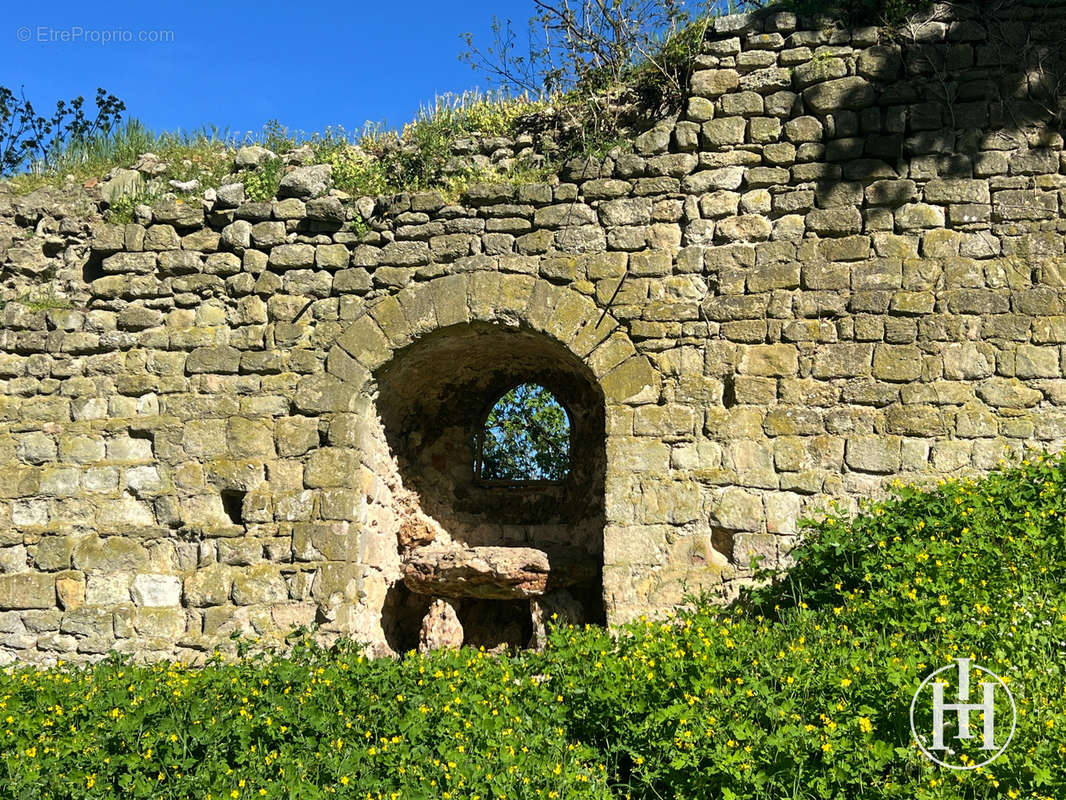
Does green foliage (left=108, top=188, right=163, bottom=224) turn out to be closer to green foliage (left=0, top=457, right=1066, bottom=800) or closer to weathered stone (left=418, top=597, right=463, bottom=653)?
green foliage (left=0, top=457, right=1066, bottom=800)

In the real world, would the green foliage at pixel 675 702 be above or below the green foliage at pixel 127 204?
below

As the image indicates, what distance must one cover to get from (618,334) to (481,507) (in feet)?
8.38

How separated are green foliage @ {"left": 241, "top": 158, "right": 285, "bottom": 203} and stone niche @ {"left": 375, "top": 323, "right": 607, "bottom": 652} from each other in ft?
5.32

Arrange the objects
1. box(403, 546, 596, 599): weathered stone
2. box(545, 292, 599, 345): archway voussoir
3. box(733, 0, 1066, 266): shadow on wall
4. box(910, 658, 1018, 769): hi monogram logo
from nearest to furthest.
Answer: box(910, 658, 1018, 769): hi monogram logo → box(733, 0, 1066, 266): shadow on wall → box(545, 292, 599, 345): archway voussoir → box(403, 546, 596, 599): weathered stone

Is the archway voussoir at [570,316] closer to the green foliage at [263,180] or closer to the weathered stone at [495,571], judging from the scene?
the weathered stone at [495,571]

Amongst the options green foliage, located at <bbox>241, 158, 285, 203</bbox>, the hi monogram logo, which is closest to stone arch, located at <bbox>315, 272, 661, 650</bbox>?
green foliage, located at <bbox>241, 158, 285, 203</bbox>

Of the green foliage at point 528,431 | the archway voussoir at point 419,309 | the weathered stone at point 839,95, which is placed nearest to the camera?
the weathered stone at point 839,95

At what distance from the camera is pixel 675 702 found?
440cm

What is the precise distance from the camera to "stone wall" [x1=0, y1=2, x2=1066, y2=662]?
20.6ft

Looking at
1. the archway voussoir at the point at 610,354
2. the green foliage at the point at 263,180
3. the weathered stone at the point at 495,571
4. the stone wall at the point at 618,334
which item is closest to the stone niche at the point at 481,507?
the weathered stone at the point at 495,571

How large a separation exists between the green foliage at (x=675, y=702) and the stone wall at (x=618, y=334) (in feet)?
2.09

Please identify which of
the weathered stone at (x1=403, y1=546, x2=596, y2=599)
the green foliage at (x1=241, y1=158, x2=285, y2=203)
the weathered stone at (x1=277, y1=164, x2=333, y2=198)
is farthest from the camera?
the weathered stone at (x1=403, y1=546, x2=596, y2=599)

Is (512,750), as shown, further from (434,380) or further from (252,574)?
(434,380)

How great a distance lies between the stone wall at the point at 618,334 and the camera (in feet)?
20.6
